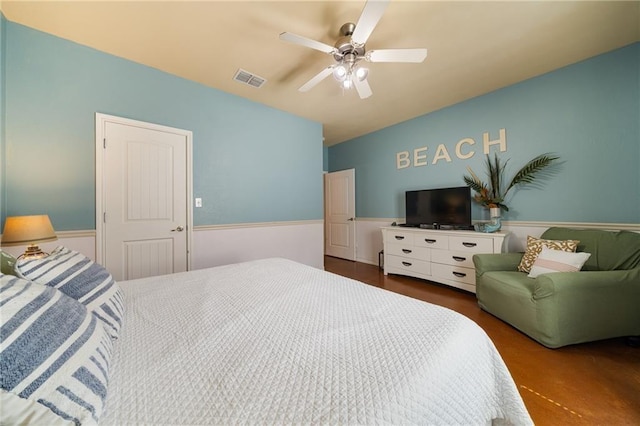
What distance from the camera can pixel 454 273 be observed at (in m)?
2.98

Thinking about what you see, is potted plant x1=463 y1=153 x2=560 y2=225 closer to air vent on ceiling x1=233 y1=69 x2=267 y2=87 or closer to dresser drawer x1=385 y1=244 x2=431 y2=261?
dresser drawer x1=385 y1=244 x2=431 y2=261

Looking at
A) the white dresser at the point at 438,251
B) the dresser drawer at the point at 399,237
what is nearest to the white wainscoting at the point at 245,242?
the dresser drawer at the point at 399,237

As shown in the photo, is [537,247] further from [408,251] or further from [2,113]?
[2,113]

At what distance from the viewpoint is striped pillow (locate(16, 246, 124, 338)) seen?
0.89 meters

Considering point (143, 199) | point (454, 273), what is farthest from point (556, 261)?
point (143, 199)

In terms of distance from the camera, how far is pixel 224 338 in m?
0.86

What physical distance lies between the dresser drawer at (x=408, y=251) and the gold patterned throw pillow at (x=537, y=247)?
3.49 feet

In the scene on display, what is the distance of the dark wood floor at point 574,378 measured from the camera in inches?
48.5

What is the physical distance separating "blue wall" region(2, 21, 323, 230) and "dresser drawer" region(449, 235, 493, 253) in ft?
7.35

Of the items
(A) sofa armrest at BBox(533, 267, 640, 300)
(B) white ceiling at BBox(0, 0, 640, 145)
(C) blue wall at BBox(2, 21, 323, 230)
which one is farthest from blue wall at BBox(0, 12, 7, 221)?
(A) sofa armrest at BBox(533, 267, 640, 300)

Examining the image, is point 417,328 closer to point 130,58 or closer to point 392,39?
point 392,39

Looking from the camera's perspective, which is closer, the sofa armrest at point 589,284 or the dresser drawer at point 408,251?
the sofa armrest at point 589,284

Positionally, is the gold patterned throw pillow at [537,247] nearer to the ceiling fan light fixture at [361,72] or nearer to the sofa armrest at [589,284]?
the sofa armrest at [589,284]

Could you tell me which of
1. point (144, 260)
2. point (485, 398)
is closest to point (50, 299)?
point (485, 398)
